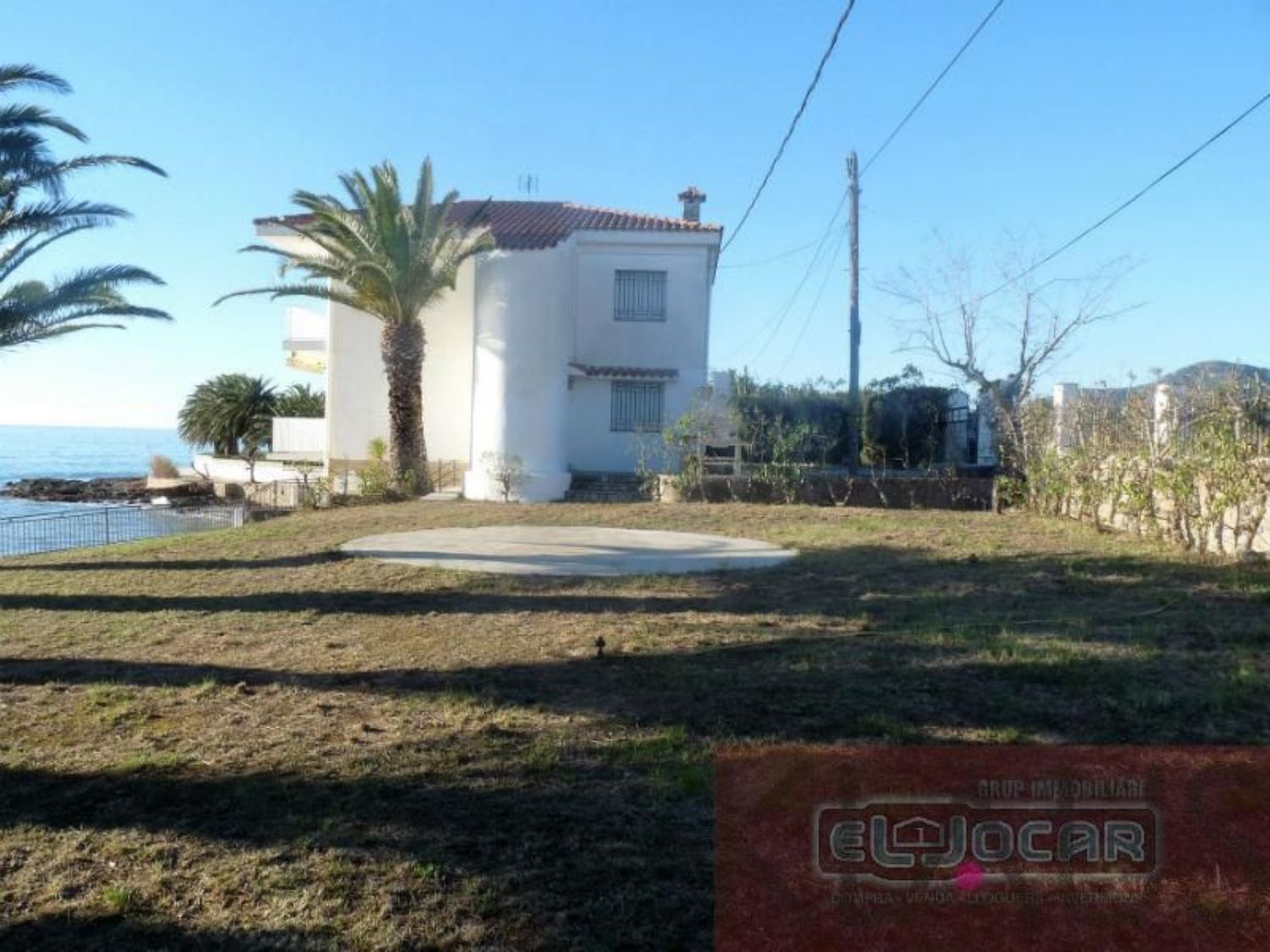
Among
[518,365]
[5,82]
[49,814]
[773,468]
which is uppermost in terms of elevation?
[5,82]

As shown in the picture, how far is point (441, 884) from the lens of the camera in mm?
3773

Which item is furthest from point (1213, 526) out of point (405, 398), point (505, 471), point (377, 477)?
point (405, 398)

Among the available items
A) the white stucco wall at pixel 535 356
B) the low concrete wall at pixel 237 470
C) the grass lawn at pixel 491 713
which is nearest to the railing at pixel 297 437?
the low concrete wall at pixel 237 470

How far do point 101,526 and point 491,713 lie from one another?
15.2 metres

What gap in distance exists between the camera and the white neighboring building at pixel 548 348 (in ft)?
65.3

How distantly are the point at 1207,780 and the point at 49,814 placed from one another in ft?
16.7

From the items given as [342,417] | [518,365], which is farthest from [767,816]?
[342,417]

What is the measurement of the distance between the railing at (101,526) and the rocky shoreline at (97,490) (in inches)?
449

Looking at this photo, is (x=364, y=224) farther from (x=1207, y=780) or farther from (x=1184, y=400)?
(x=1207, y=780)

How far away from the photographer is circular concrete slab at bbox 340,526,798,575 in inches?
425

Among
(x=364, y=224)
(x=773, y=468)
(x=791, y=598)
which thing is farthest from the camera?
(x=364, y=224)

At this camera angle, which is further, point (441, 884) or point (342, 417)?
point (342, 417)

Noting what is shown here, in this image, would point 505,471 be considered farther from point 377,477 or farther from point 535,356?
point 377,477

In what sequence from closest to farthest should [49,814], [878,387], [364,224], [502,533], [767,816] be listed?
[767,816]
[49,814]
[502,533]
[364,224]
[878,387]
